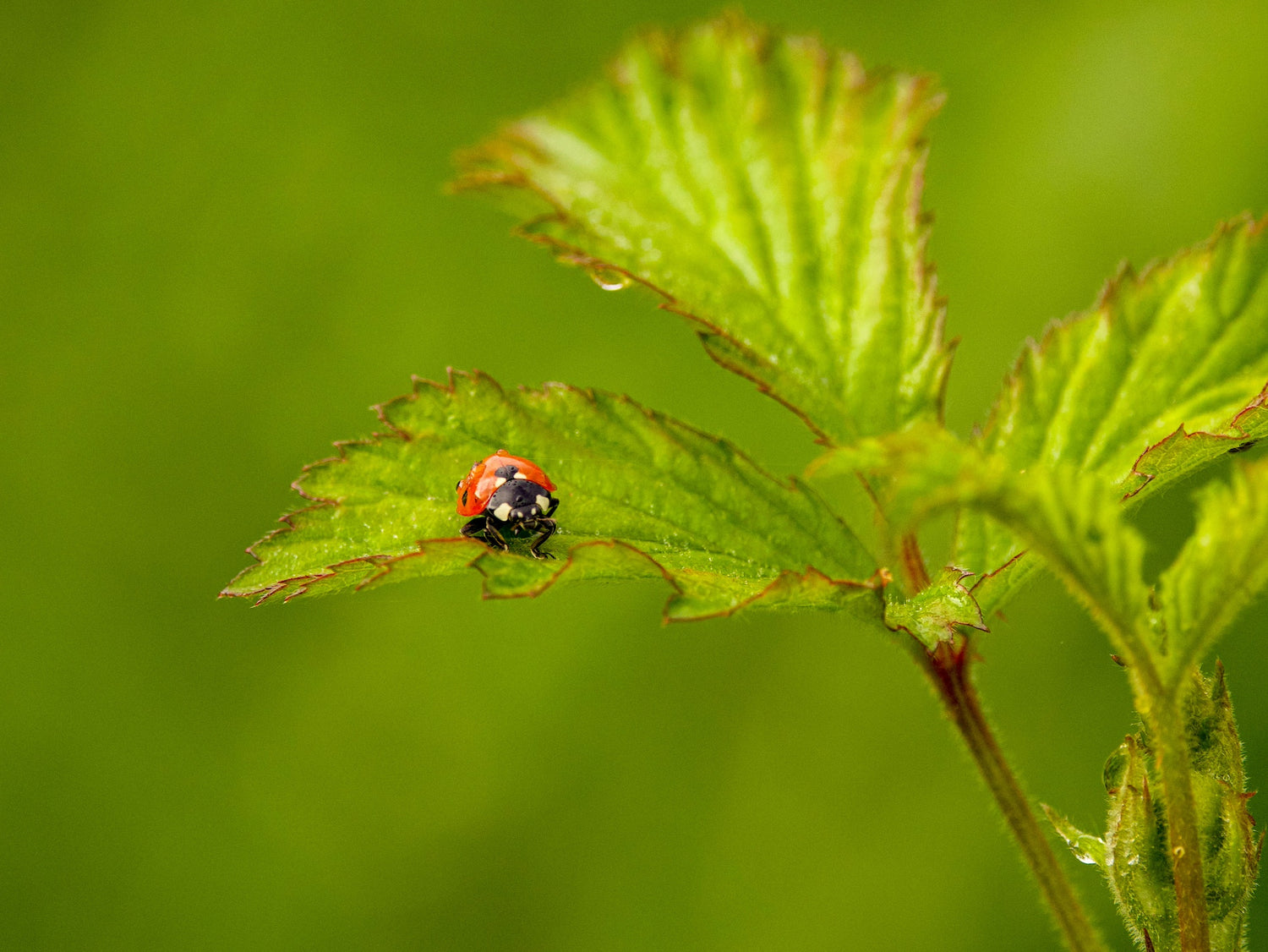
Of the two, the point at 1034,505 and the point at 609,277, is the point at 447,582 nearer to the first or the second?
the point at 609,277

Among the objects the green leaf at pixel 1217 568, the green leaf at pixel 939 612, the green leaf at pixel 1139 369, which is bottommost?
the green leaf at pixel 1217 568

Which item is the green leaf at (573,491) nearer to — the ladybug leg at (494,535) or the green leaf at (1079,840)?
the ladybug leg at (494,535)

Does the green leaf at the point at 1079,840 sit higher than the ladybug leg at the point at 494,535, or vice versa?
the ladybug leg at the point at 494,535

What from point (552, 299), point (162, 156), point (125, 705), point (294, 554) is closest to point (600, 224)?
point (294, 554)

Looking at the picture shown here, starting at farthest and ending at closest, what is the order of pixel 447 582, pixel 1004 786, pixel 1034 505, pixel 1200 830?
pixel 447 582
pixel 1004 786
pixel 1200 830
pixel 1034 505

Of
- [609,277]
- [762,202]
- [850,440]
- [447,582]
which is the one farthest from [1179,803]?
[447,582]

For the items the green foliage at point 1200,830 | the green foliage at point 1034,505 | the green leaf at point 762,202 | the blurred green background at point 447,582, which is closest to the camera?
the green foliage at point 1034,505

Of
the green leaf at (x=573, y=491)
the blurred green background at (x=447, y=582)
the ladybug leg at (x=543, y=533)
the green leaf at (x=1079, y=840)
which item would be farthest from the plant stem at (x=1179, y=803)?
the blurred green background at (x=447, y=582)

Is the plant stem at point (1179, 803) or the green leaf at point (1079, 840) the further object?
the green leaf at point (1079, 840)
